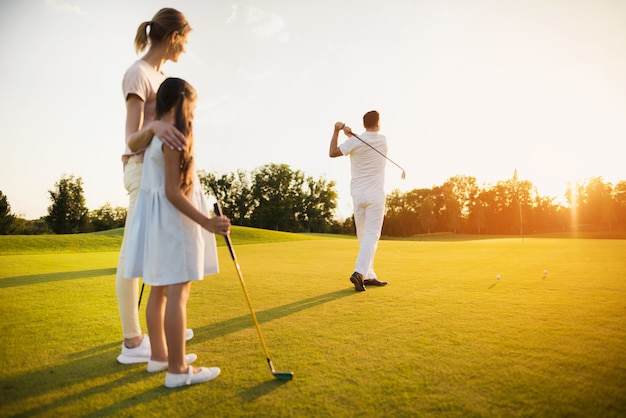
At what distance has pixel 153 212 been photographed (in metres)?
2.23

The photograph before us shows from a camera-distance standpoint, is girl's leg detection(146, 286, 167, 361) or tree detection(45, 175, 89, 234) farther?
tree detection(45, 175, 89, 234)

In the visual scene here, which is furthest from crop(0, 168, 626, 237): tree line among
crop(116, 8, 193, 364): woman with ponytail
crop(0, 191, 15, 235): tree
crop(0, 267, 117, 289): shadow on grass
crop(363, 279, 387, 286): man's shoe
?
crop(116, 8, 193, 364): woman with ponytail

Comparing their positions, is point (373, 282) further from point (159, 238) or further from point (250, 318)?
point (159, 238)

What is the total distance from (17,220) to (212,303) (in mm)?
62907

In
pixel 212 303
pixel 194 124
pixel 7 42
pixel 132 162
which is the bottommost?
pixel 212 303

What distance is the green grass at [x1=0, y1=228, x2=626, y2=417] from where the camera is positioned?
1.84m

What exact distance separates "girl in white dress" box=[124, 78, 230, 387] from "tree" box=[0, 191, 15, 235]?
6088cm

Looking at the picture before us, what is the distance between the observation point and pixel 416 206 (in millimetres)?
68875

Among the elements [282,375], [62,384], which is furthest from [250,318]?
[62,384]

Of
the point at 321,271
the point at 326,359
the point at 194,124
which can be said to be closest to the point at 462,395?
the point at 326,359

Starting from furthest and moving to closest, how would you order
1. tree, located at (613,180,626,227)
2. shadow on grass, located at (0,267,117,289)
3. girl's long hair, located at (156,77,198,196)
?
1. tree, located at (613,180,626,227)
2. shadow on grass, located at (0,267,117,289)
3. girl's long hair, located at (156,77,198,196)

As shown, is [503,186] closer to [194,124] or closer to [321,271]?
[321,271]

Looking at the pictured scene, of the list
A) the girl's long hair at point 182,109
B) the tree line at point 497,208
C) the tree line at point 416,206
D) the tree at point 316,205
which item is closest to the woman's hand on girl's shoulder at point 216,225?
the girl's long hair at point 182,109

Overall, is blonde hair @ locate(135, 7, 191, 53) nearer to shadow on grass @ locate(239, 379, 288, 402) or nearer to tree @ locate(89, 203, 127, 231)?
shadow on grass @ locate(239, 379, 288, 402)
